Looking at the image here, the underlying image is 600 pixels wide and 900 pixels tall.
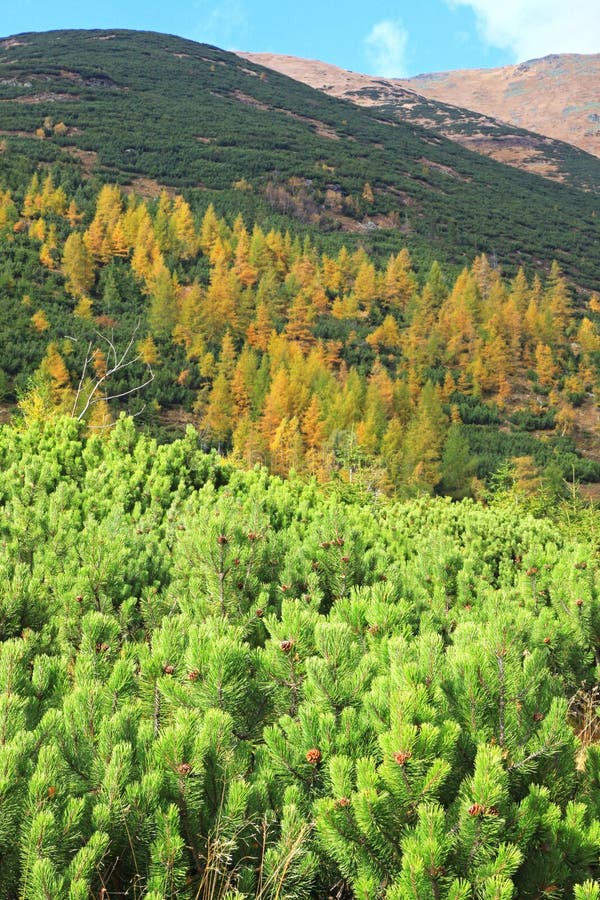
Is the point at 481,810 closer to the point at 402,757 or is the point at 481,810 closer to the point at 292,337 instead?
the point at 402,757

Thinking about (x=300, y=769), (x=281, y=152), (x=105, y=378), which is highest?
(x=281, y=152)

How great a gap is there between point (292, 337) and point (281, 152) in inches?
3118

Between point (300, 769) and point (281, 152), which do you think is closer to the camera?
point (300, 769)

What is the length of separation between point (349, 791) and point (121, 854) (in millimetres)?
632

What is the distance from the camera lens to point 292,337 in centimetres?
6781

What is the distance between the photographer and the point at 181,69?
171 metres

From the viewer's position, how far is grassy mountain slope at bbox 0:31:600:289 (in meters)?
110

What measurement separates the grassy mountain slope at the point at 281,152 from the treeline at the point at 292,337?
27.9m

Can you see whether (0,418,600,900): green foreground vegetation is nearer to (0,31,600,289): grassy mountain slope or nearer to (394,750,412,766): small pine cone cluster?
(394,750,412,766): small pine cone cluster

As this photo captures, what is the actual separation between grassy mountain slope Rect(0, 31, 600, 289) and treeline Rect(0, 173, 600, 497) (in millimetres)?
27888

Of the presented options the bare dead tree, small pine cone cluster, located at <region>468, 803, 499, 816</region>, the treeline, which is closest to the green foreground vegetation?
small pine cone cluster, located at <region>468, 803, 499, 816</region>

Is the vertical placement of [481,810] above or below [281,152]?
below

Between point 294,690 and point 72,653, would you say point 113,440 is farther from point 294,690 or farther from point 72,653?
point 294,690

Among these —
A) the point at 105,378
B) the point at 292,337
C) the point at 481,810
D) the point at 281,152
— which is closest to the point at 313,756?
the point at 481,810
